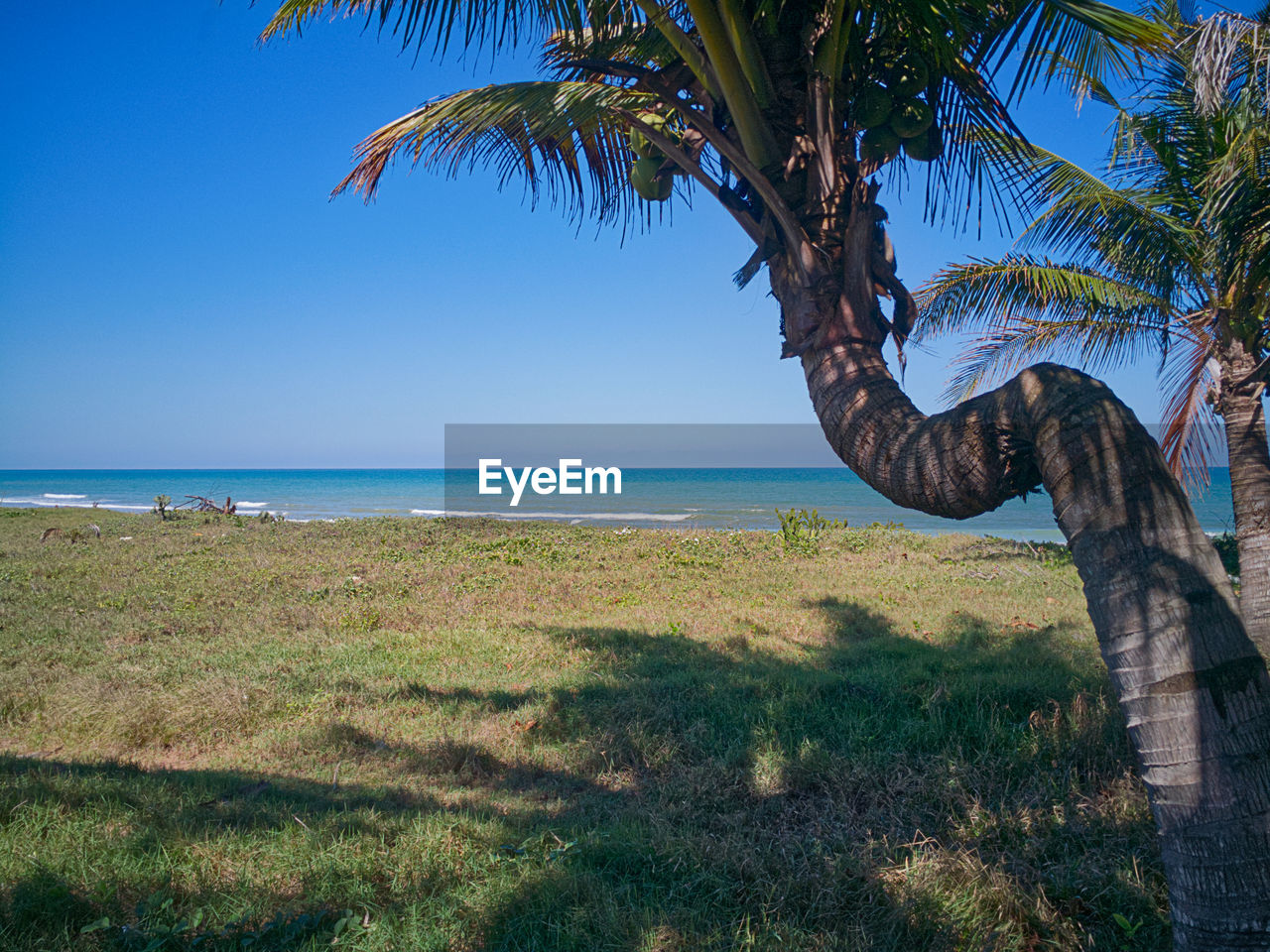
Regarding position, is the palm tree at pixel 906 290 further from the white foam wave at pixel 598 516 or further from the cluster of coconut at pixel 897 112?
the white foam wave at pixel 598 516

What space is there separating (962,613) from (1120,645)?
695cm

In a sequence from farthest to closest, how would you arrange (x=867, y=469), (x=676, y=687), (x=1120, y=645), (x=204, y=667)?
1. (x=204, y=667)
2. (x=676, y=687)
3. (x=867, y=469)
4. (x=1120, y=645)

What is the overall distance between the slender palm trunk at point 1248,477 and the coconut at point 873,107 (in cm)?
562

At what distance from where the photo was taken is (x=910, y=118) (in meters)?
2.20

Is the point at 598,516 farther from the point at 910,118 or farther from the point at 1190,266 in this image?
the point at 910,118

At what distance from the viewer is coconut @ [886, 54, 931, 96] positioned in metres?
2.16

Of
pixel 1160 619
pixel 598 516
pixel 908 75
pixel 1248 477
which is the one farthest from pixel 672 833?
pixel 598 516

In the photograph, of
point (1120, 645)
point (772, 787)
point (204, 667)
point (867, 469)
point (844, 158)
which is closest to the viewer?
point (1120, 645)

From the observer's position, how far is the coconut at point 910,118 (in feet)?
7.14

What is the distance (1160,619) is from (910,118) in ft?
5.25

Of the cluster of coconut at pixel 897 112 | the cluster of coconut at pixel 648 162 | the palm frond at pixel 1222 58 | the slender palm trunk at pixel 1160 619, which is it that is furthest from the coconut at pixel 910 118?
the palm frond at pixel 1222 58

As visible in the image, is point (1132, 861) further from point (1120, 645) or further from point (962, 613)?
point (962, 613)

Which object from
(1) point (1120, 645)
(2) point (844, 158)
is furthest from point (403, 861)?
(2) point (844, 158)

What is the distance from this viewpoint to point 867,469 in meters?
1.93
